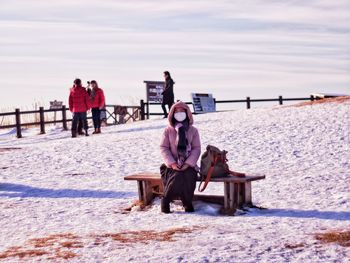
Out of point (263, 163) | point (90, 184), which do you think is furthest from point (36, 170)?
point (263, 163)

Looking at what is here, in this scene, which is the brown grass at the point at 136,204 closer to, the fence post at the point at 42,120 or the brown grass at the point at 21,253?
the brown grass at the point at 21,253

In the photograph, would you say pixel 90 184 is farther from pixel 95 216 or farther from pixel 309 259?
pixel 309 259

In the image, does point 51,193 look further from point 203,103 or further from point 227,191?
point 203,103

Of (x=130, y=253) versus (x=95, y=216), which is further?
(x=95, y=216)

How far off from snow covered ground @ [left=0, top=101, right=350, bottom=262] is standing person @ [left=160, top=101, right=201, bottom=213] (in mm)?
298

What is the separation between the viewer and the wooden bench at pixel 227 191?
9926 millimetres

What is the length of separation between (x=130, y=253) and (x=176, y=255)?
541 millimetres

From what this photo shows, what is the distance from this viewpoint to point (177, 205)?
1062cm

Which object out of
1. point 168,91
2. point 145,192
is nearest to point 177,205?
point 145,192

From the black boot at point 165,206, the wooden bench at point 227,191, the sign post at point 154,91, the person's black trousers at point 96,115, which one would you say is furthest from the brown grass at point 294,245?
the sign post at point 154,91

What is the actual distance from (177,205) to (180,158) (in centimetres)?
96

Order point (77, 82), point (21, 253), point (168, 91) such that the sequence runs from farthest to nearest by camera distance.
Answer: point (168, 91) → point (77, 82) → point (21, 253)

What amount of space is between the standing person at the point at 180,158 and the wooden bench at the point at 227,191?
35cm

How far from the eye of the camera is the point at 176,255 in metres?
7.45
